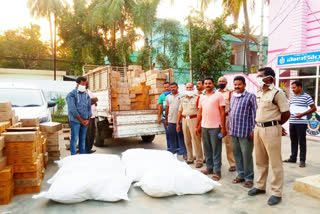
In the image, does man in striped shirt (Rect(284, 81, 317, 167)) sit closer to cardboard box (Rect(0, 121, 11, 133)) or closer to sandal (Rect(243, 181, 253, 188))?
sandal (Rect(243, 181, 253, 188))

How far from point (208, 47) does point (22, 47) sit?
788 inches

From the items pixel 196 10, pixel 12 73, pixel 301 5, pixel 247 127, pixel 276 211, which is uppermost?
pixel 196 10

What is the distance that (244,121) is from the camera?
3.66 metres

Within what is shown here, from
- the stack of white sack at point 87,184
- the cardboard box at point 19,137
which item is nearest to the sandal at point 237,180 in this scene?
the stack of white sack at point 87,184

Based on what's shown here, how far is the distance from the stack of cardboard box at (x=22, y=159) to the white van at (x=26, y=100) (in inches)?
83.8

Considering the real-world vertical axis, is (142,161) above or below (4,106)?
below

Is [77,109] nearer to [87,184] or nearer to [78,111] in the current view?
[78,111]

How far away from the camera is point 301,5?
867cm

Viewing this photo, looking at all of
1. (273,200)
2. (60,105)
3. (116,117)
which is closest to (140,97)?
(116,117)

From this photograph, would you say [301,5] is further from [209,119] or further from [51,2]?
[51,2]

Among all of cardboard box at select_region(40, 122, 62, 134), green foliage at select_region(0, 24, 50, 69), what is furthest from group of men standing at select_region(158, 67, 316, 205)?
green foliage at select_region(0, 24, 50, 69)

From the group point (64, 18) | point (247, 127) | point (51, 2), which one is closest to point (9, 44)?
point (51, 2)

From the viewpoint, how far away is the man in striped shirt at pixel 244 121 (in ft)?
12.0

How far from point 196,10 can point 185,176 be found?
11295 millimetres
